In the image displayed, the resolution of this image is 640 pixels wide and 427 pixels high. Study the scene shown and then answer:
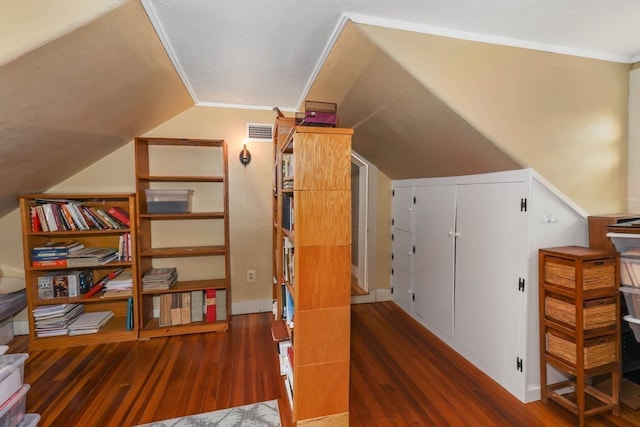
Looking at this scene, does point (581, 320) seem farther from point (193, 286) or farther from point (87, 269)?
point (87, 269)

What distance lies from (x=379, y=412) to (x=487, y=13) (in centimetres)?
226

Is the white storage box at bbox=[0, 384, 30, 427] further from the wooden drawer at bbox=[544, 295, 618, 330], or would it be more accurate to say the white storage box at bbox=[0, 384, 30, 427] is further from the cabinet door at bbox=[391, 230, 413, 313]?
the cabinet door at bbox=[391, 230, 413, 313]

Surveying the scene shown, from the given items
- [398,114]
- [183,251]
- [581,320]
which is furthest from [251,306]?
[581,320]

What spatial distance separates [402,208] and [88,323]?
327 cm

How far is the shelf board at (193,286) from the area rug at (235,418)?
4.02 ft

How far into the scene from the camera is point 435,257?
2.72 meters

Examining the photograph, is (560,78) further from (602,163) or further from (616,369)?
(616,369)

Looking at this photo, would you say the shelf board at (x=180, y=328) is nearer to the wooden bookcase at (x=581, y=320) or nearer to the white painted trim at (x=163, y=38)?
the white painted trim at (x=163, y=38)

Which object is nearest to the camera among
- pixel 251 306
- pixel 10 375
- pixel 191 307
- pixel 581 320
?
pixel 10 375

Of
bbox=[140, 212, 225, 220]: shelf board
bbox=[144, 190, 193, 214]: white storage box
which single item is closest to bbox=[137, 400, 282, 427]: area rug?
bbox=[140, 212, 225, 220]: shelf board

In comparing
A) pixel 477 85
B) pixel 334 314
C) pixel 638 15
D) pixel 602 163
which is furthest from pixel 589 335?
pixel 638 15

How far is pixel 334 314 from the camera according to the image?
1.53 meters

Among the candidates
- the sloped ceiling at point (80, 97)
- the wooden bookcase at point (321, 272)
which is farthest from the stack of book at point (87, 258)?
the wooden bookcase at point (321, 272)

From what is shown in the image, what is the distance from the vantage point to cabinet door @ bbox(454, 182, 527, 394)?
6.11 feet
